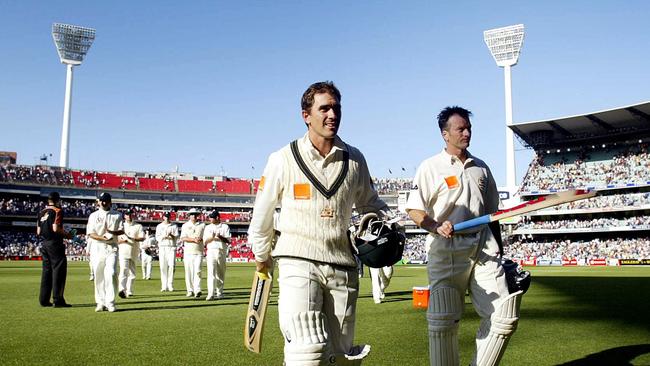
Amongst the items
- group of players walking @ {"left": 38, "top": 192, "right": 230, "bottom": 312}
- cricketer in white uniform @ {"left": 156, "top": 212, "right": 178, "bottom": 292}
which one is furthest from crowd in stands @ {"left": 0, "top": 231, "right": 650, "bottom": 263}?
group of players walking @ {"left": 38, "top": 192, "right": 230, "bottom": 312}

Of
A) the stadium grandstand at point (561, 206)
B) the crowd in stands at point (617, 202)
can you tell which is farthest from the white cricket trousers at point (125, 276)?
the crowd in stands at point (617, 202)

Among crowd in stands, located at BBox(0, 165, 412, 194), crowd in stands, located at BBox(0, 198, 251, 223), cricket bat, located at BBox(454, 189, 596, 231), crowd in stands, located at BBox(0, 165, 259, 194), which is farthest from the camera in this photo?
crowd in stands, located at BBox(0, 165, 412, 194)

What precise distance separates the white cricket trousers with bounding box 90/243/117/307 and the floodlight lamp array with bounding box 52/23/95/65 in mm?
84689

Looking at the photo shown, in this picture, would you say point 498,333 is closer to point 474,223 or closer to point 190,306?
point 474,223

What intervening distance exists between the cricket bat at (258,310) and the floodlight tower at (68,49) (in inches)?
3630

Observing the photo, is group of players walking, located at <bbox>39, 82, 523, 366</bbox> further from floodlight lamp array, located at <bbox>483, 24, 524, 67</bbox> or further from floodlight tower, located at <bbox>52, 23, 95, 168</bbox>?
floodlight tower, located at <bbox>52, 23, 95, 168</bbox>

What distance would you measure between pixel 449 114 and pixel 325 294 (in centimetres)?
261

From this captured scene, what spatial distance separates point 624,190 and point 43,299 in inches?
2485

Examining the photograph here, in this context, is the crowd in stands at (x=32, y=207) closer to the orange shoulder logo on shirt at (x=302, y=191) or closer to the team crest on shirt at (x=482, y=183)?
the team crest on shirt at (x=482, y=183)

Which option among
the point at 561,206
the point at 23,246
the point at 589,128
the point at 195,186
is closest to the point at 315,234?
the point at 561,206

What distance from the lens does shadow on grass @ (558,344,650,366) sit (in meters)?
6.14

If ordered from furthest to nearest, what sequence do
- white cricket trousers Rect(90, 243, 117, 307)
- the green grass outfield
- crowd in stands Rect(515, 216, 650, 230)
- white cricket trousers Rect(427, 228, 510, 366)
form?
crowd in stands Rect(515, 216, 650, 230), white cricket trousers Rect(90, 243, 117, 307), the green grass outfield, white cricket trousers Rect(427, 228, 510, 366)

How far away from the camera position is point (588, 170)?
64.7 meters

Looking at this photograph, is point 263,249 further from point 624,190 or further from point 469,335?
point 624,190
